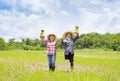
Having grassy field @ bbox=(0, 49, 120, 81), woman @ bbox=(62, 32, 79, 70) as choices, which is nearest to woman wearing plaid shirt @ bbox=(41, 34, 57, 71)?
grassy field @ bbox=(0, 49, 120, 81)

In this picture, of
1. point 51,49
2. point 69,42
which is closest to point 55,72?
point 51,49

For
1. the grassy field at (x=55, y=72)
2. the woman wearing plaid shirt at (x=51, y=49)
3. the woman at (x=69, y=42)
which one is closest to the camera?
the grassy field at (x=55, y=72)

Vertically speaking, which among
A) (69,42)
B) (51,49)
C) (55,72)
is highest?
(69,42)

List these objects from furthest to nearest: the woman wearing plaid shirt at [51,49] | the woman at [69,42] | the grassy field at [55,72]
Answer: the woman at [69,42] < the woman wearing plaid shirt at [51,49] < the grassy field at [55,72]

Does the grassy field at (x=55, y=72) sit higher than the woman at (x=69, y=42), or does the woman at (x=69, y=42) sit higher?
the woman at (x=69, y=42)

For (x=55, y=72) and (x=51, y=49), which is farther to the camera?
(x=51, y=49)

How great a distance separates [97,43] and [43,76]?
365 ft

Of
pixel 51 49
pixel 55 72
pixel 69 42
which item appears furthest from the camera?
pixel 69 42

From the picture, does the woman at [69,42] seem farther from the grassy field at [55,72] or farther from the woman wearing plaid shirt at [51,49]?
the grassy field at [55,72]

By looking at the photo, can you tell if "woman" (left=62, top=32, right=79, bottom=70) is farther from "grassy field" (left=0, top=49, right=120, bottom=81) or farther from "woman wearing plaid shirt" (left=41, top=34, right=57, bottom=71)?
"grassy field" (left=0, top=49, right=120, bottom=81)

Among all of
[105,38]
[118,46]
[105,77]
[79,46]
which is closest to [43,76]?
[105,77]

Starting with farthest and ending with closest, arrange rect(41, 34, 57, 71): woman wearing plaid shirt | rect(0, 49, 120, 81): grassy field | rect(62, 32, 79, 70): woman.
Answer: rect(62, 32, 79, 70): woman
rect(41, 34, 57, 71): woman wearing plaid shirt
rect(0, 49, 120, 81): grassy field

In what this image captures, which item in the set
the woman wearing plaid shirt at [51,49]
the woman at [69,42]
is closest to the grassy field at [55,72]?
the woman wearing plaid shirt at [51,49]

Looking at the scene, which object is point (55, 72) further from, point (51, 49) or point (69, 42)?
point (69, 42)
